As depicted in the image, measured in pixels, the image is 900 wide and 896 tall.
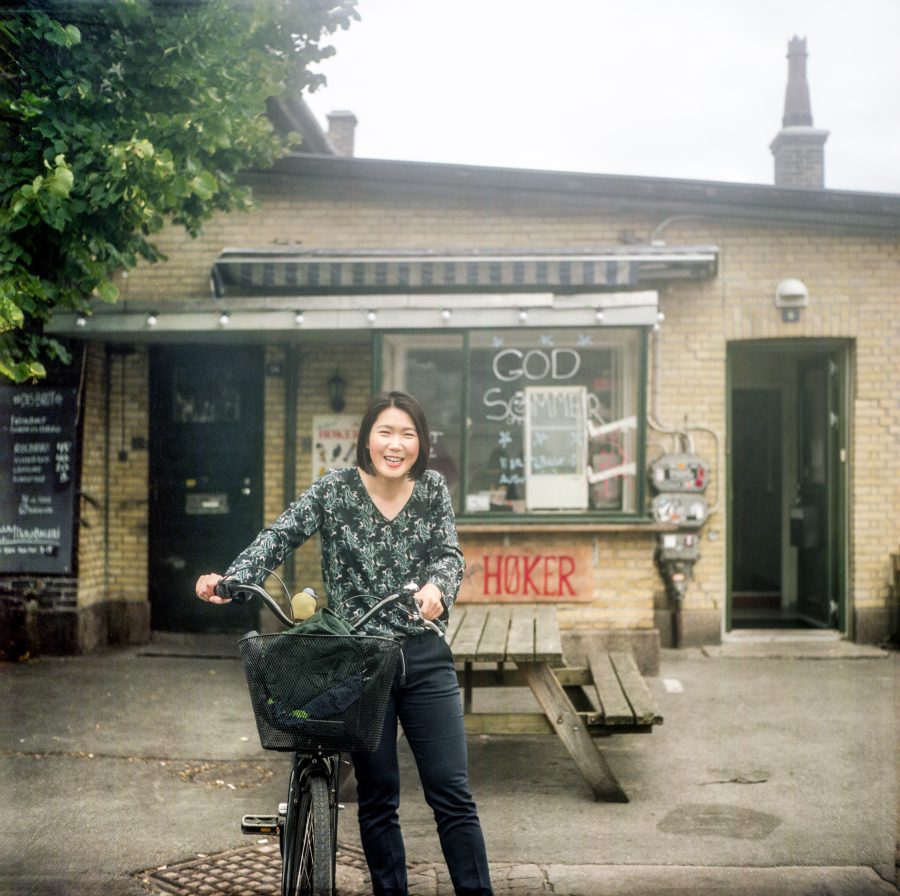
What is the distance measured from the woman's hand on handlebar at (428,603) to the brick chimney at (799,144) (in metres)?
11.2

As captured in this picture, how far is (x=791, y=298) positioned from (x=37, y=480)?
21.5ft

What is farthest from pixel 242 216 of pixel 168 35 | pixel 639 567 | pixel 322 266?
pixel 639 567

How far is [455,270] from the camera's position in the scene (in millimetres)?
8555

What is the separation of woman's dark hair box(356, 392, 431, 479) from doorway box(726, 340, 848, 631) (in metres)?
6.46

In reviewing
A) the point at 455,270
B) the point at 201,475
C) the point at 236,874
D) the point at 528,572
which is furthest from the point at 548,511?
the point at 236,874

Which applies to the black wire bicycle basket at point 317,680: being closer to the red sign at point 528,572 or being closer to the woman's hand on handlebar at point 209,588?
the woman's hand on handlebar at point 209,588

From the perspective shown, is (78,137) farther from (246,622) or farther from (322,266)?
(246,622)

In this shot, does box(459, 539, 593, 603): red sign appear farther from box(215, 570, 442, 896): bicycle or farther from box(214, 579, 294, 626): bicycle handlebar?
box(215, 570, 442, 896): bicycle

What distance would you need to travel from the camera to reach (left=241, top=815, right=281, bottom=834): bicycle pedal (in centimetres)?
337

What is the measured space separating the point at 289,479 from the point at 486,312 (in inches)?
97.9

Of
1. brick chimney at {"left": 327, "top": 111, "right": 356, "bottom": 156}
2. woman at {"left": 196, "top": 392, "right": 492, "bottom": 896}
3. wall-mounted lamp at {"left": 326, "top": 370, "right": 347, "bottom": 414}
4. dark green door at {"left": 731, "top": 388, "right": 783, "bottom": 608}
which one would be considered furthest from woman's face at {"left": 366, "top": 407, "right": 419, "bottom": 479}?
brick chimney at {"left": 327, "top": 111, "right": 356, "bottom": 156}

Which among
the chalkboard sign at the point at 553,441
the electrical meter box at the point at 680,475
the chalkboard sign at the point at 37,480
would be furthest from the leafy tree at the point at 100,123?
the electrical meter box at the point at 680,475

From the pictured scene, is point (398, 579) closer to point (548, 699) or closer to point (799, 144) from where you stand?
point (548, 699)

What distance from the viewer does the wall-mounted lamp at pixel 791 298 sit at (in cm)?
924
